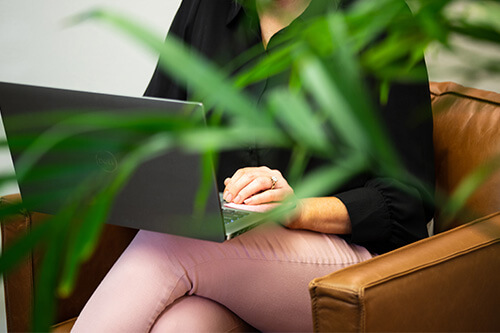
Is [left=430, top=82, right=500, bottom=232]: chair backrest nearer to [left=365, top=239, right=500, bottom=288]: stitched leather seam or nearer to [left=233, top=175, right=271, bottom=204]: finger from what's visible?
[left=365, top=239, right=500, bottom=288]: stitched leather seam

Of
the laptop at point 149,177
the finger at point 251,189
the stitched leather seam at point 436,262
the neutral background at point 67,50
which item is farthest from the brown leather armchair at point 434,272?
the neutral background at point 67,50

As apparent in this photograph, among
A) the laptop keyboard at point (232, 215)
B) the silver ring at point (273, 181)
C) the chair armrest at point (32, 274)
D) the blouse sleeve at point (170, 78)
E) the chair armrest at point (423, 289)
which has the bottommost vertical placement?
the chair armrest at point (32, 274)

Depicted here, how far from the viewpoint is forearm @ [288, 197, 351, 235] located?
0.98 metres

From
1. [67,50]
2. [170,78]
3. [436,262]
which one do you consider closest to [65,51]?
[67,50]

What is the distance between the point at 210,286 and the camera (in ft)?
3.07

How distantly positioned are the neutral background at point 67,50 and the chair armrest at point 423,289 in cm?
132

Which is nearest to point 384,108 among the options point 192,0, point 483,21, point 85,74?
point 192,0

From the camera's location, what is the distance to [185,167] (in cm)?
74

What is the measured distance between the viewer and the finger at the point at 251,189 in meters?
0.96

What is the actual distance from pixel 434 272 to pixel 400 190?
29 centimetres

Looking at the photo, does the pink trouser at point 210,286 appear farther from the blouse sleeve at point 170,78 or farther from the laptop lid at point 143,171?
the blouse sleeve at point 170,78

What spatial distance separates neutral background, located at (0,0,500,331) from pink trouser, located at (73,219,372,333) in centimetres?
111

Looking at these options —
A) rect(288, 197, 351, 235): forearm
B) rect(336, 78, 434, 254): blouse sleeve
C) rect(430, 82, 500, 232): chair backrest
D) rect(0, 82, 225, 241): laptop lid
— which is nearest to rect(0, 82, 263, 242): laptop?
rect(0, 82, 225, 241): laptop lid

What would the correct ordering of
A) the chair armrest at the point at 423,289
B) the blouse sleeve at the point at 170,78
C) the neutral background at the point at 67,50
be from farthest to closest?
the neutral background at the point at 67,50
the blouse sleeve at the point at 170,78
the chair armrest at the point at 423,289
